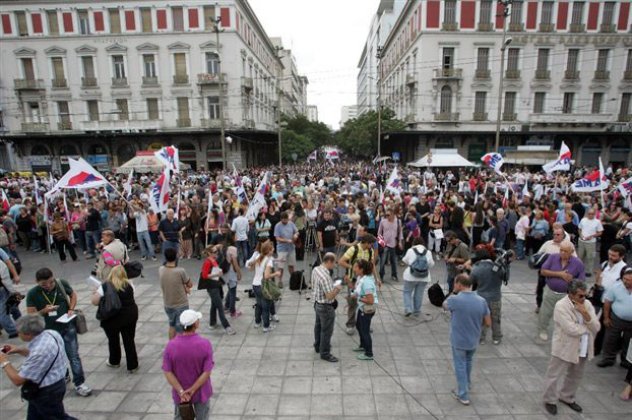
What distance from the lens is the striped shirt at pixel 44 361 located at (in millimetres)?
3496

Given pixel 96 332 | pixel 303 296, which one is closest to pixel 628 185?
pixel 303 296

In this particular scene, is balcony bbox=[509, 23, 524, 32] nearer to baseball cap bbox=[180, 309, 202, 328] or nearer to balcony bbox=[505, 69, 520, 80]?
balcony bbox=[505, 69, 520, 80]

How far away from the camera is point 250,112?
4144 cm

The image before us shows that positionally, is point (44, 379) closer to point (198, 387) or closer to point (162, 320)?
point (198, 387)

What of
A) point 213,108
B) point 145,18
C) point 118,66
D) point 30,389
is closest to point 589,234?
point 30,389

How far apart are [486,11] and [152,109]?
3283 centimetres

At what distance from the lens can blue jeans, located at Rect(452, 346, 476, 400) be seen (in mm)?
4551

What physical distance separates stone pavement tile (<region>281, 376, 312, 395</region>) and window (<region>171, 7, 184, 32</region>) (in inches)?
1505

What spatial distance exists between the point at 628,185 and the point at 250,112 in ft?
118

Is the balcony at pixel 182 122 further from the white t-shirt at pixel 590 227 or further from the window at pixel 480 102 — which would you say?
the white t-shirt at pixel 590 227

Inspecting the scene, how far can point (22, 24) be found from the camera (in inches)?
1411

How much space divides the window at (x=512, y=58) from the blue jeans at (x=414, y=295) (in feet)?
117

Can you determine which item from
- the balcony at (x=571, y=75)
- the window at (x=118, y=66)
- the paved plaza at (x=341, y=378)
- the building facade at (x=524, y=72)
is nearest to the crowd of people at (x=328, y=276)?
the paved plaza at (x=341, y=378)

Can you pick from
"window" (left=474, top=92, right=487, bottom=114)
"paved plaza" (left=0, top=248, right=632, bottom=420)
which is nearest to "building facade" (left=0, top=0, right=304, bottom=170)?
"window" (left=474, top=92, right=487, bottom=114)
